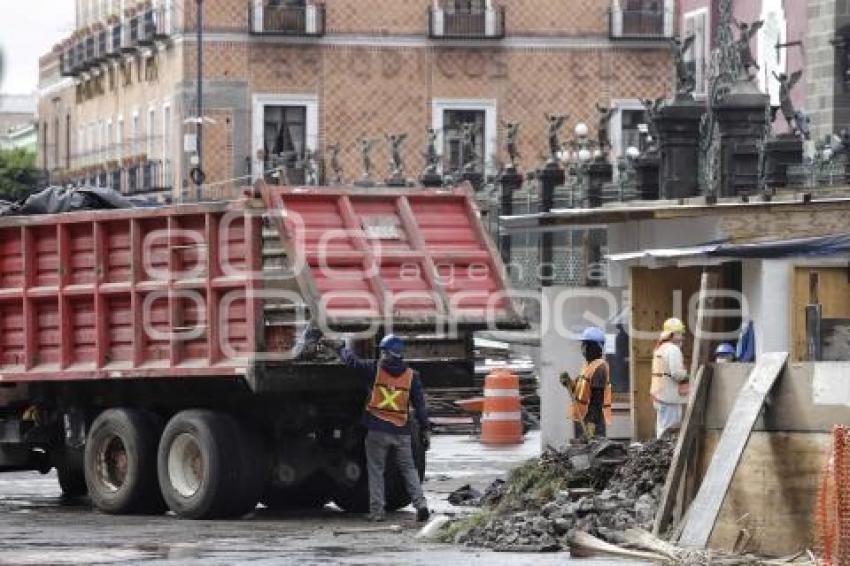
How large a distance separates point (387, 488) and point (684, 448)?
5.25 meters

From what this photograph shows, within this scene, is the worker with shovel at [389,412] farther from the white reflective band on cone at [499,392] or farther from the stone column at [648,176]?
the stone column at [648,176]

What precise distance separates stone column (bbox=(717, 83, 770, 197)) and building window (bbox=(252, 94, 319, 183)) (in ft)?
142

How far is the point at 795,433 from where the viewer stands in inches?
712

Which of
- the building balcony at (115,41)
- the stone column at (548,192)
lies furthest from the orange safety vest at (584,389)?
the building balcony at (115,41)

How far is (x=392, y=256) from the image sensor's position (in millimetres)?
22969

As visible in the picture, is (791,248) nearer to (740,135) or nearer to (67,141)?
(740,135)

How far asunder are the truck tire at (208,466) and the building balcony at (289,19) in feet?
177

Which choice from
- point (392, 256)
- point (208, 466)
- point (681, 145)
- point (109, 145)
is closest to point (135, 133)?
point (109, 145)

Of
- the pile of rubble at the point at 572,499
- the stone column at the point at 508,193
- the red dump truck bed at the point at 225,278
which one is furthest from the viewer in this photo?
the stone column at the point at 508,193

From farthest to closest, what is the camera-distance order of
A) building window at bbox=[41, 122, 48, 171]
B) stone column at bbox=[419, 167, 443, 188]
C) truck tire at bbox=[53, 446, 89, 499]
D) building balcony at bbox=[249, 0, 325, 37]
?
building window at bbox=[41, 122, 48, 171]
building balcony at bbox=[249, 0, 325, 37]
stone column at bbox=[419, 167, 443, 188]
truck tire at bbox=[53, 446, 89, 499]

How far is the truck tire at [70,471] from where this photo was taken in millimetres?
25203

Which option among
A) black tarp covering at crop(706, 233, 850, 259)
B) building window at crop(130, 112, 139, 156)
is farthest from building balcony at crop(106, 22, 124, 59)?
black tarp covering at crop(706, 233, 850, 259)

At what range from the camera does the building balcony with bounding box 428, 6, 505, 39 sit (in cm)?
7788

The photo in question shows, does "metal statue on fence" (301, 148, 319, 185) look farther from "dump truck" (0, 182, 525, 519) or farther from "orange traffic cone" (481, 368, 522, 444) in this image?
"dump truck" (0, 182, 525, 519)
